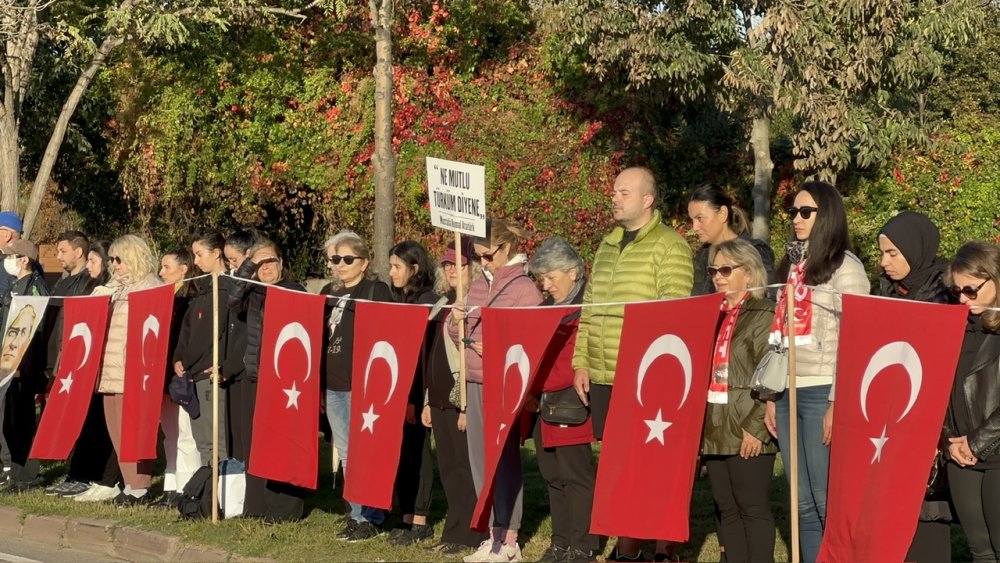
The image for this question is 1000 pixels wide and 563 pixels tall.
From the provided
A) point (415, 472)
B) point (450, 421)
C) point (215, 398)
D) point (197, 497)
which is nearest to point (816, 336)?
point (450, 421)

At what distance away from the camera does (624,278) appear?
7.70 meters

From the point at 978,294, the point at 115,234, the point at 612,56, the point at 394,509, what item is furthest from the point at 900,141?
the point at 115,234

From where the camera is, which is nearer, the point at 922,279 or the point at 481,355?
the point at 922,279

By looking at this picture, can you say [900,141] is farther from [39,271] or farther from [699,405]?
[699,405]

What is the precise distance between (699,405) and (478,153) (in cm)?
1472

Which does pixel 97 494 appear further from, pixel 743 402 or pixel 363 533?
pixel 743 402

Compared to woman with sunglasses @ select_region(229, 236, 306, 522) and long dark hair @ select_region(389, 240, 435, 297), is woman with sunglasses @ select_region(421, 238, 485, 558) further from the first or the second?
woman with sunglasses @ select_region(229, 236, 306, 522)

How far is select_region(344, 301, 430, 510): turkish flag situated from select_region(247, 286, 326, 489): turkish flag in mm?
427

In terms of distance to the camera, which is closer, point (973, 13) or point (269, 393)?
point (269, 393)

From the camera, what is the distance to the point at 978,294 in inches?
249

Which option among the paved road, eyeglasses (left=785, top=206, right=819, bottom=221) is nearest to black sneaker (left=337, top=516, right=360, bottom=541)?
the paved road

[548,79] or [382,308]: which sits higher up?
[548,79]

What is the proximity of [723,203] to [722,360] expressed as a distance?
53.3 inches

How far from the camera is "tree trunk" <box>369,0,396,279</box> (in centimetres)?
1827
